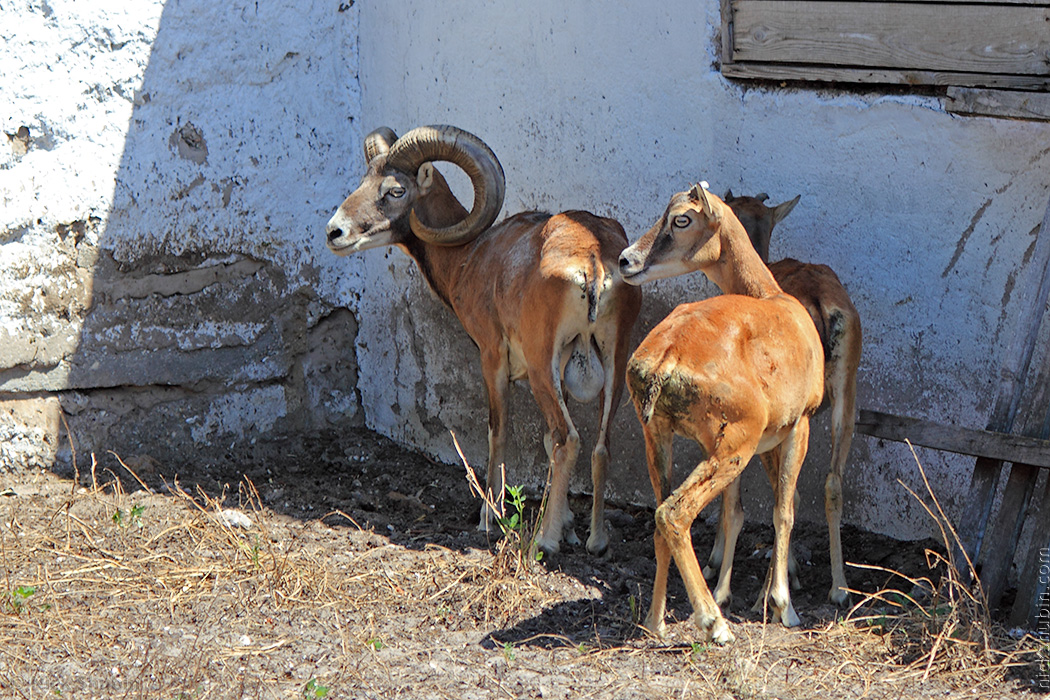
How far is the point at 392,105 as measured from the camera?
25.3 feet

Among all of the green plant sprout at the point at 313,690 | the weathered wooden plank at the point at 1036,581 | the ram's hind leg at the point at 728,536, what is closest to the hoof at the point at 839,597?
the ram's hind leg at the point at 728,536

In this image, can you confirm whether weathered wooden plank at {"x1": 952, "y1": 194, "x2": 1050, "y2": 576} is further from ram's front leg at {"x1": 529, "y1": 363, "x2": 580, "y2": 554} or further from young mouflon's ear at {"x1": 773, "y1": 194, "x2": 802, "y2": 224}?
ram's front leg at {"x1": 529, "y1": 363, "x2": 580, "y2": 554}

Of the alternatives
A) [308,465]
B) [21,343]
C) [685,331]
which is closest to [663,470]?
[685,331]

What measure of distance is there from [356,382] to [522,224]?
7.92 feet

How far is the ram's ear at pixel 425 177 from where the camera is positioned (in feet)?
22.0

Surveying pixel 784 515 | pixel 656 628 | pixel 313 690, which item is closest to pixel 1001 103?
pixel 784 515

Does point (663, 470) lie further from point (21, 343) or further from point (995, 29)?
point (21, 343)

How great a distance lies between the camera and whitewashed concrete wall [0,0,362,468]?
6953 mm

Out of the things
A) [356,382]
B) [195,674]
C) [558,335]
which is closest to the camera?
[195,674]

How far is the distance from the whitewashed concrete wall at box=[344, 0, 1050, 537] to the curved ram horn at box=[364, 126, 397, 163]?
0.53 m

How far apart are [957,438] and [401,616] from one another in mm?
2627

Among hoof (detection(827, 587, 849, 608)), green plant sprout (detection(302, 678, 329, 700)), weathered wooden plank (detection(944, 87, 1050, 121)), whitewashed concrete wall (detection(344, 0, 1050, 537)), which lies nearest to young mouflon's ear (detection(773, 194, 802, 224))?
whitewashed concrete wall (detection(344, 0, 1050, 537))

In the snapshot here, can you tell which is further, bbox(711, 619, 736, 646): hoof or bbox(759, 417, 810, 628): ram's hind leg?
bbox(759, 417, 810, 628): ram's hind leg

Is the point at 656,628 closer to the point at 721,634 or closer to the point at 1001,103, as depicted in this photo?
the point at 721,634
